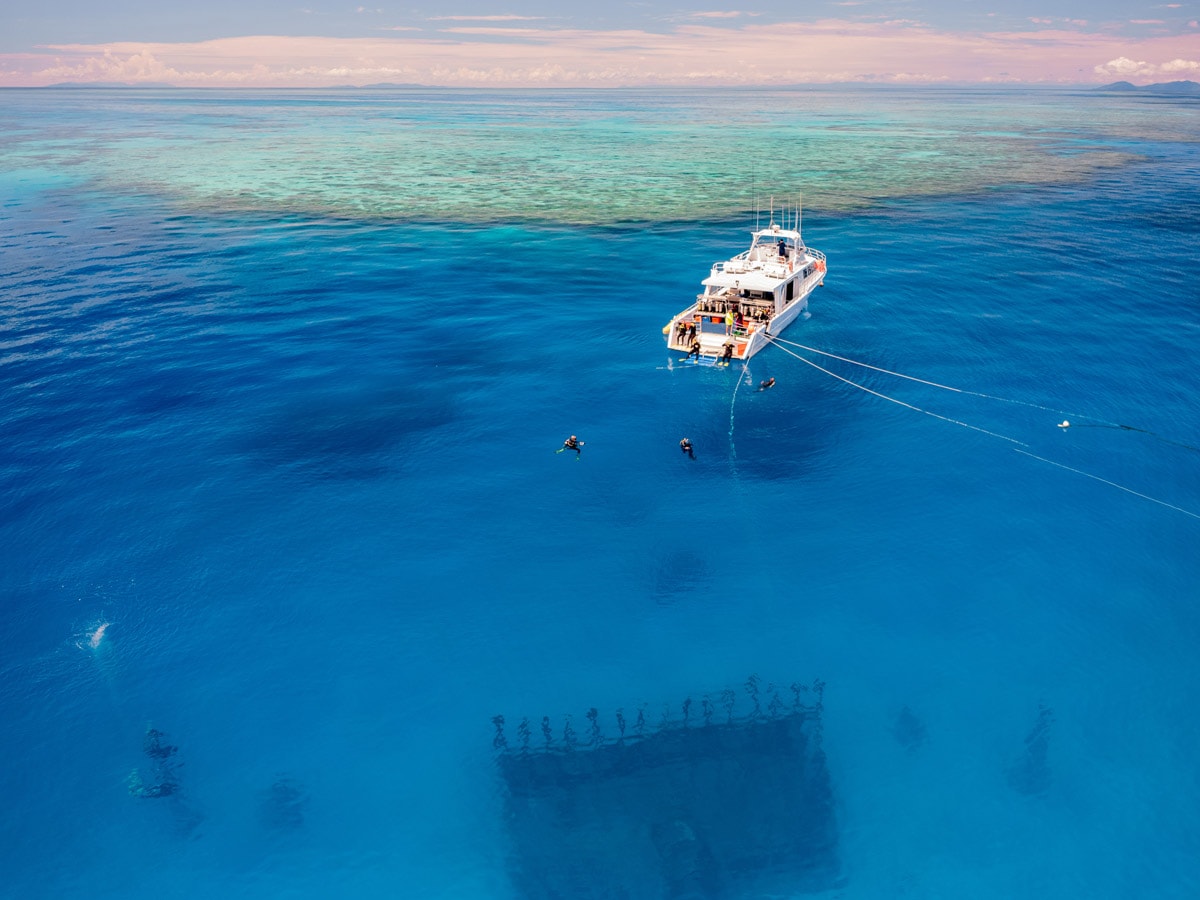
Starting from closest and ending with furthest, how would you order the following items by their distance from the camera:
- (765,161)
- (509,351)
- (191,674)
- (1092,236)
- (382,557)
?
(191,674)
(382,557)
(509,351)
(1092,236)
(765,161)

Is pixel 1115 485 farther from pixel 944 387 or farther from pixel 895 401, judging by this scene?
pixel 895 401

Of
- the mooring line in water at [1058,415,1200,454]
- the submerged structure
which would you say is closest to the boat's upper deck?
the mooring line in water at [1058,415,1200,454]

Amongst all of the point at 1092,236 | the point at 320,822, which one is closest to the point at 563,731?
the point at 320,822

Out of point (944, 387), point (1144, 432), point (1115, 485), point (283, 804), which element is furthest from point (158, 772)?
point (1144, 432)

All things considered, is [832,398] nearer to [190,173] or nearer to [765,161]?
[765,161]

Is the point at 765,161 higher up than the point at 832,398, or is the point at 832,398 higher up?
the point at 765,161

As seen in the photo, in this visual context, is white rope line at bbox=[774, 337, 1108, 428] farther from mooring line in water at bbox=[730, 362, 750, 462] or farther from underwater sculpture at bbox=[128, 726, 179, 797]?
underwater sculpture at bbox=[128, 726, 179, 797]
